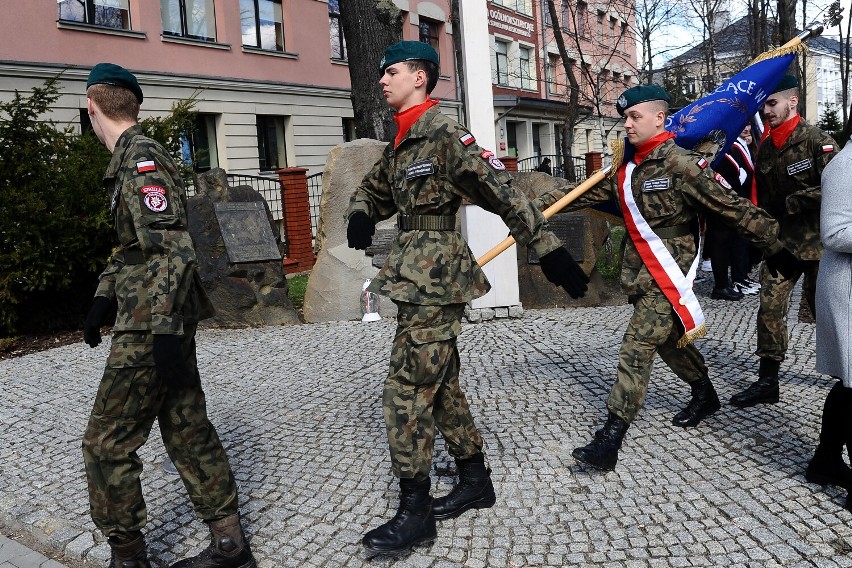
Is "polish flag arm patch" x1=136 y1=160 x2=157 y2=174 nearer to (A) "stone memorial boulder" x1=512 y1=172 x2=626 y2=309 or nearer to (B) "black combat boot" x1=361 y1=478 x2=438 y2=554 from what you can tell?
(B) "black combat boot" x1=361 y1=478 x2=438 y2=554

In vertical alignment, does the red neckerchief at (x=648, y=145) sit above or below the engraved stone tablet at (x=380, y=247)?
above

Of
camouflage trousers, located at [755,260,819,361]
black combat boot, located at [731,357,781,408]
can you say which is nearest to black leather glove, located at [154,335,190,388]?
black combat boot, located at [731,357,781,408]

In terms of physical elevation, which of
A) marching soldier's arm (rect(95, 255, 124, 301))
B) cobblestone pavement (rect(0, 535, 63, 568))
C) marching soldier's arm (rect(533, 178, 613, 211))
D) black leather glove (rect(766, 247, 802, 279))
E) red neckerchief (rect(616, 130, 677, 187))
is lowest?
cobblestone pavement (rect(0, 535, 63, 568))

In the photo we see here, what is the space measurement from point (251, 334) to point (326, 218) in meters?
1.71

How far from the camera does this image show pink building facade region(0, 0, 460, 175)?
1523cm

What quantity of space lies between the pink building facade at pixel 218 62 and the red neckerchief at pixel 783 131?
41.6ft

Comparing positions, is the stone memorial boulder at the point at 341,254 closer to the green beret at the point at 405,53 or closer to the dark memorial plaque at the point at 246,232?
the dark memorial plaque at the point at 246,232

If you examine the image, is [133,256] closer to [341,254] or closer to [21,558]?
[21,558]

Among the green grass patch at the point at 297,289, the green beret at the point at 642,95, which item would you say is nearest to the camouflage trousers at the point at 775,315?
the green beret at the point at 642,95

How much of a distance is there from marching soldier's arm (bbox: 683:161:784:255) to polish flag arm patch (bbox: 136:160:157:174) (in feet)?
8.37

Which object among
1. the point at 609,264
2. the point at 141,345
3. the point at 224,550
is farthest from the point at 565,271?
the point at 609,264

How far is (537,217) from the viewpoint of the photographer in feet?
10.6

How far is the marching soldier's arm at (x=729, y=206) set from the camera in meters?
3.87

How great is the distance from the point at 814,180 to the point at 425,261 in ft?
9.64
